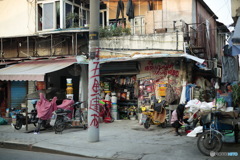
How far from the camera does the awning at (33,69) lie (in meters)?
13.7

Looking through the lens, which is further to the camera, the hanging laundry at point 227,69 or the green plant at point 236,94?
the hanging laundry at point 227,69

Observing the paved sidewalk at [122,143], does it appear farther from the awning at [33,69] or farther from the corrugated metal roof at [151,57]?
the corrugated metal roof at [151,57]

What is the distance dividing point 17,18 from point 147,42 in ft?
27.9

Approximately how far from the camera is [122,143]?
907 centimetres

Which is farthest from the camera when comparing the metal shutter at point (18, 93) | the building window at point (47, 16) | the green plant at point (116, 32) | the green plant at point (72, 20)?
the metal shutter at point (18, 93)

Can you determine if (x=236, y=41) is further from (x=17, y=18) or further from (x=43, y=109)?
(x=17, y=18)

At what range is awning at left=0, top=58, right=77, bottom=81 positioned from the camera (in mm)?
13699

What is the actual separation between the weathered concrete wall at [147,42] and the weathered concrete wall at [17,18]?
502 cm

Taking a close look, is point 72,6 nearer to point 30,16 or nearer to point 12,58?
point 30,16

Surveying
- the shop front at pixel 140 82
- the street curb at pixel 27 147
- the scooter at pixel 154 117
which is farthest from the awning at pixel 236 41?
the shop front at pixel 140 82

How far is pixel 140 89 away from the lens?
14.8m

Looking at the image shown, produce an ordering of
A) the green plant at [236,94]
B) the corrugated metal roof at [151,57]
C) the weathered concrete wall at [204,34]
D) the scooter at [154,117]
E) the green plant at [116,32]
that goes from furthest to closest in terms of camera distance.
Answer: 1. the weathered concrete wall at [204,34]
2. the green plant at [116,32]
3. the corrugated metal roof at [151,57]
4. the scooter at [154,117]
5. the green plant at [236,94]

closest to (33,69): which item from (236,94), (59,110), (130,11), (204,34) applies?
(59,110)

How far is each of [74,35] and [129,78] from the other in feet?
12.7
